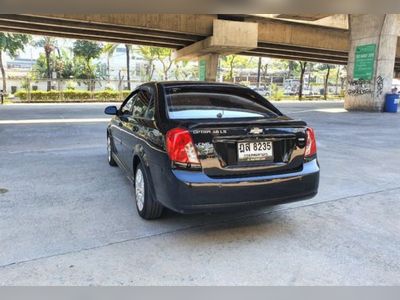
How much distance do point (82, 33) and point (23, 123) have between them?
465 inches

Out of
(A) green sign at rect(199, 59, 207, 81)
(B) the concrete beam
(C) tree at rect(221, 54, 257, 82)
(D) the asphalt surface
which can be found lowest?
(D) the asphalt surface

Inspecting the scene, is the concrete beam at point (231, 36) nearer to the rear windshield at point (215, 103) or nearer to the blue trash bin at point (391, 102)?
the blue trash bin at point (391, 102)

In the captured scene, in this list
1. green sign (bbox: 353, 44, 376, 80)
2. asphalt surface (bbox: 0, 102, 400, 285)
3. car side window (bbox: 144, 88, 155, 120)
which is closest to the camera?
asphalt surface (bbox: 0, 102, 400, 285)

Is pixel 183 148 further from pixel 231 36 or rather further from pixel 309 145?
pixel 231 36

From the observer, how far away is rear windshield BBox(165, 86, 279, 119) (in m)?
3.85

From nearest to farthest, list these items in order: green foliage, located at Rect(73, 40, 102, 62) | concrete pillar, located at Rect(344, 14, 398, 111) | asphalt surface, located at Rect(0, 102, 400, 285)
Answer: asphalt surface, located at Rect(0, 102, 400, 285) < concrete pillar, located at Rect(344, 14, 398, 111) < green foliage, located at Rect(73, 40, 102, 62)

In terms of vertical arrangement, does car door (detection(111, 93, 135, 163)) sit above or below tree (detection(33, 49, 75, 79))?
below

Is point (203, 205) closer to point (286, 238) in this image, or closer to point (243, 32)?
point (286, 238)

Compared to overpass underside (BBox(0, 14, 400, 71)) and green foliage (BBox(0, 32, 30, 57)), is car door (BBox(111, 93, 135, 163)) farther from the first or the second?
green foliage (BBox(0, 32, 30, 57))

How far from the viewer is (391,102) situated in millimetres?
18953

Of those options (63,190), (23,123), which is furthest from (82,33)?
(63,190)

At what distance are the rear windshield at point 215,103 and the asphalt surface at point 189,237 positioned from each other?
111cm

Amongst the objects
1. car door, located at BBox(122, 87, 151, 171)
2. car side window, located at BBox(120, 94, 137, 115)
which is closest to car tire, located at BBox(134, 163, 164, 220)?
car door, located at BBox(122, 87, 151, 171)

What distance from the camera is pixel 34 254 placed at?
318 centimetres
